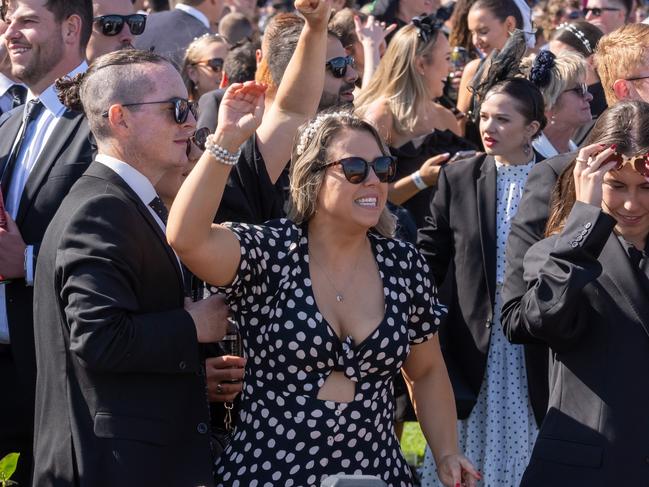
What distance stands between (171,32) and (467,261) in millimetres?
3869

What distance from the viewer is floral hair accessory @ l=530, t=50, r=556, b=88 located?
6.14 m

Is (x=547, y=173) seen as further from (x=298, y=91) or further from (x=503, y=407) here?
(x=503, y=407)

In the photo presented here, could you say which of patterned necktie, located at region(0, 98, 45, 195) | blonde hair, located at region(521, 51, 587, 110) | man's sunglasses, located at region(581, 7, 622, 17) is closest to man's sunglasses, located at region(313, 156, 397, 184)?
patterned necktie, located at region(0, 98, 45, 195)

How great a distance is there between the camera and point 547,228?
398cm

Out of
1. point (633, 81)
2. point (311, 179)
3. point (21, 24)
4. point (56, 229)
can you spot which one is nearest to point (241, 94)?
point (311, 179)

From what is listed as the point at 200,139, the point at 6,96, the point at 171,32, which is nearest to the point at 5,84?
the point at 6,96

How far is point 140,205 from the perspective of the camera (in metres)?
3.76

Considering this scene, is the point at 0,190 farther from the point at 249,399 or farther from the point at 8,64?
the point at 8,64

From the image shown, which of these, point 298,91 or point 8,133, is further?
point 8,133

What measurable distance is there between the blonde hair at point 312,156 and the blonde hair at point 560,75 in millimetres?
2480

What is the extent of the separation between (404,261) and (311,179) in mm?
435

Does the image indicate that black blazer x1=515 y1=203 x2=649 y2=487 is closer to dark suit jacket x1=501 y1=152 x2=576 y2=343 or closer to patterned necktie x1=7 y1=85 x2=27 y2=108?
dark suit jacket x1=501 y1=152 x2=576 y2=343

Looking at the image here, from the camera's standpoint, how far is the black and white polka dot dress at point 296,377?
361 cm

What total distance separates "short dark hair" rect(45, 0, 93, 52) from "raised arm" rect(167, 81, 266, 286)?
1876 mm
